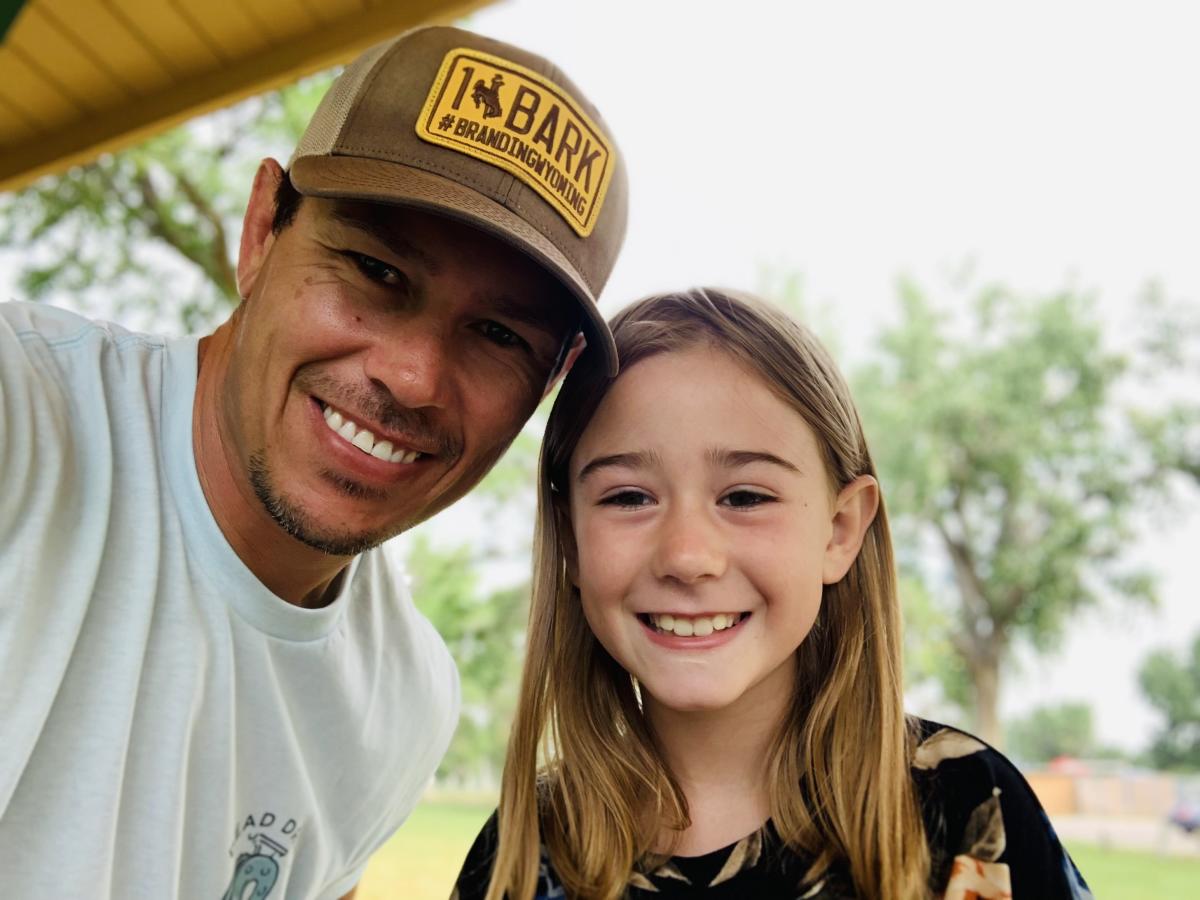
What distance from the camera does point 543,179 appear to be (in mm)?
1291

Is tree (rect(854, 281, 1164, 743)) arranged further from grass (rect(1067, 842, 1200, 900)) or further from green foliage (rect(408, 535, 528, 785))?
green foliage (rect(408, 535, 528, 785))

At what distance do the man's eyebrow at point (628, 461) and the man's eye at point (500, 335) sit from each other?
216 millimetres

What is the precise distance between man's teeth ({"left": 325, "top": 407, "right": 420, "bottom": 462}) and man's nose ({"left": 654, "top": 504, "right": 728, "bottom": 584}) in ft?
1.30

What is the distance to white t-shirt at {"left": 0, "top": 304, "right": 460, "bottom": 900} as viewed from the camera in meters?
1.25

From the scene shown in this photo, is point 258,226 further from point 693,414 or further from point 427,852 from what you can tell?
point 427,852

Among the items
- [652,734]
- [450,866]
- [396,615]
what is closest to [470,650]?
[450,866]

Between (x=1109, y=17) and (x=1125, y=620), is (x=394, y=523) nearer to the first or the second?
(x=1125, y=620)

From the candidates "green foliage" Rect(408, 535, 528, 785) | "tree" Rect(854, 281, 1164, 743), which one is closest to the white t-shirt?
"green foliage" Rect(408, 535, 528, 785)

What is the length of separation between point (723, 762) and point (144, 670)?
0.71 metres

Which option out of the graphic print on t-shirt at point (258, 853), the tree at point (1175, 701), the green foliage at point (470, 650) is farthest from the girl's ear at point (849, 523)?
the tree at point (1175, 701)

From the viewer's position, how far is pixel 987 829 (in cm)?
112

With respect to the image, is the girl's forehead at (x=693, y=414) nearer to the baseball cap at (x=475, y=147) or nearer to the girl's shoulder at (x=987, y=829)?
the baseball cap at (x=475, y=147)

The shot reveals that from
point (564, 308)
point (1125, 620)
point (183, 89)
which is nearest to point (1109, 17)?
point (1125, 620)

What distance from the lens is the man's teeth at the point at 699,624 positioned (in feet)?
3.91
